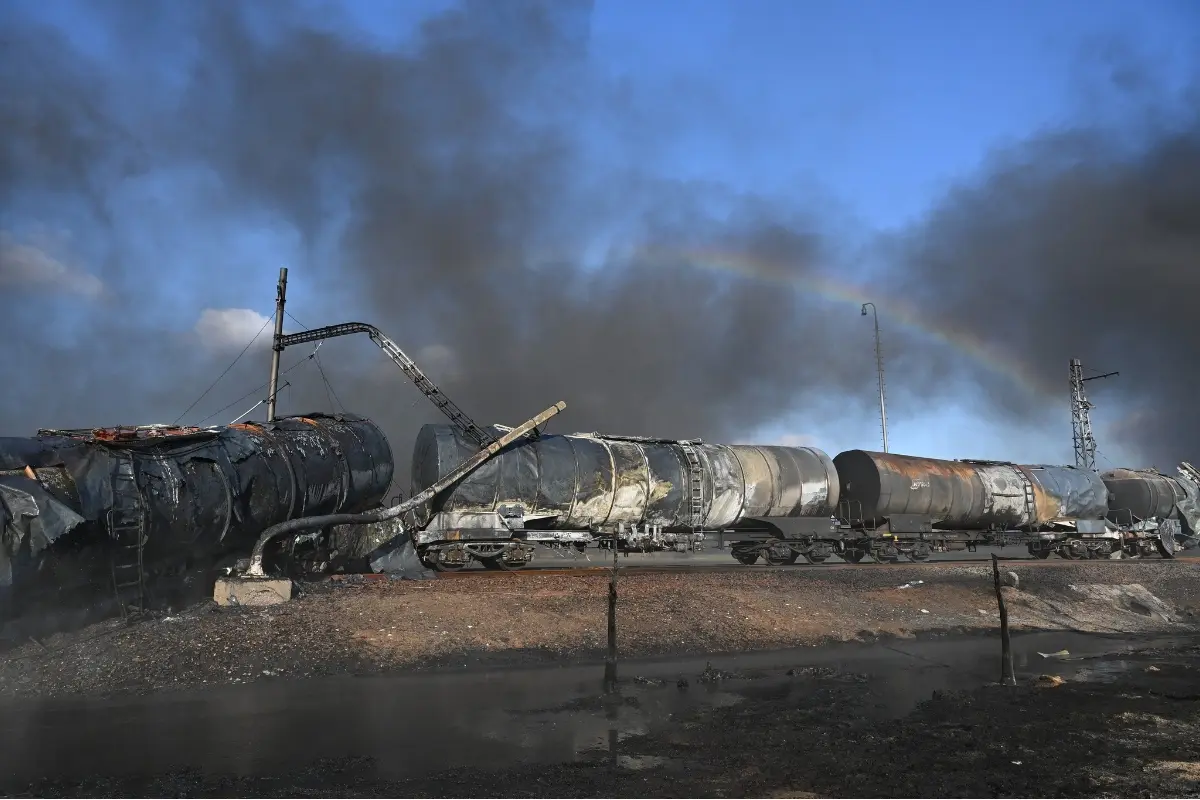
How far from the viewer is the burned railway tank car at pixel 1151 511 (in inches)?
1275

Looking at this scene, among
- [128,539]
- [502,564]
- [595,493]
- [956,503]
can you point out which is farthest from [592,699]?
[956,503]

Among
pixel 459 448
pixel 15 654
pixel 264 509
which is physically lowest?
pixel 15 654

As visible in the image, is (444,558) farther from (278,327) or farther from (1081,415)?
(1081,415)

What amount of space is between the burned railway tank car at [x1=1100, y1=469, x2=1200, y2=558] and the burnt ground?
85.9 feet

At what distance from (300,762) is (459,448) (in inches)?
544

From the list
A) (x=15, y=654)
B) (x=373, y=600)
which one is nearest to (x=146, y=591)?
(x=15, y=654)

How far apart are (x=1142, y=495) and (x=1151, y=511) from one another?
76cm

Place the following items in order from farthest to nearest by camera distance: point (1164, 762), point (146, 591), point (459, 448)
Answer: point (459, 448)
point (146, 591)
point (1164, 762)

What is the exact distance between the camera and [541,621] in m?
13.7

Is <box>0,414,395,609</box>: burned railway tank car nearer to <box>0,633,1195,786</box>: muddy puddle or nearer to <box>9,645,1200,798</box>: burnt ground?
<box>0,633,1195,786</box>: muddy puddle

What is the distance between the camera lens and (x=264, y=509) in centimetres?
1514

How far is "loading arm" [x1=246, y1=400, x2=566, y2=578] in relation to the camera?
1416 centimetres

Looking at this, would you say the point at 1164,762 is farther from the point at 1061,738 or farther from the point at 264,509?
the point at 264,509

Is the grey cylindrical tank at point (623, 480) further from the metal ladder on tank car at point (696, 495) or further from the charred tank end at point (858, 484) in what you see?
the charred tank end at point (858, 484)
